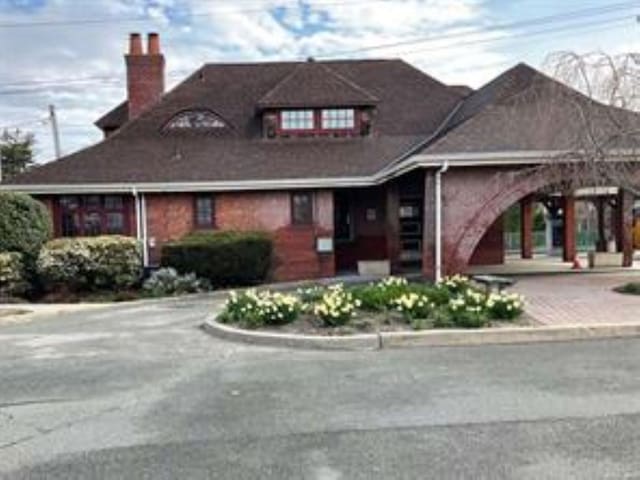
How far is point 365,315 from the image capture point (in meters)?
11.8

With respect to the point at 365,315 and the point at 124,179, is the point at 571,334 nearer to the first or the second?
the point at 365,315

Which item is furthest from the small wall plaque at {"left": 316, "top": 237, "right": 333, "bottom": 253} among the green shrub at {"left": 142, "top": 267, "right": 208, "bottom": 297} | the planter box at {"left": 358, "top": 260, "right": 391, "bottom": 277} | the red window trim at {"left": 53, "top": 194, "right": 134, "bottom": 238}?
the red window trim at {"left": 53, "top": 194, "right": 134, "bottom": 238}

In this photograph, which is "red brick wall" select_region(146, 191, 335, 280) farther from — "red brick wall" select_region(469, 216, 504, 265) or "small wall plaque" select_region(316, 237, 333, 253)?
"red brick wall" select_region(469, 216, 504, 265)

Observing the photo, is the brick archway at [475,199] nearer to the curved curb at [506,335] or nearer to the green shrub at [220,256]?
the green shrub at [220,256]

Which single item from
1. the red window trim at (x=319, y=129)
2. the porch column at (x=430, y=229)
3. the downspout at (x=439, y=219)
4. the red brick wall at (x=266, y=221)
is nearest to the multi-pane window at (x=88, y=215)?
the red brick wall at (x=266, y=221)

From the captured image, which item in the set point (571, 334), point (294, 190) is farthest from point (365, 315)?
point (294, 190)

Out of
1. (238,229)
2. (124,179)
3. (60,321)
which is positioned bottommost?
(60,321)

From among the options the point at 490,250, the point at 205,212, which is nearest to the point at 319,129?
the point at 205,212

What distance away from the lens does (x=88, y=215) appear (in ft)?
78.2

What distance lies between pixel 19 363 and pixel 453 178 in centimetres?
1089

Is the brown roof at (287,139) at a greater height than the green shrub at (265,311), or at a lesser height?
greater

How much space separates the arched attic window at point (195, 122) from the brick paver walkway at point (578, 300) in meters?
12.1

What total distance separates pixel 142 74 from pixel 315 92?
677 centimetres

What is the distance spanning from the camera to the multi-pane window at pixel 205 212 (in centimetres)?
2364
